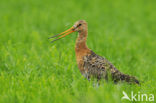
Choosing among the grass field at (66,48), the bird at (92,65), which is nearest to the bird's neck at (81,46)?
the bird at (92,65)

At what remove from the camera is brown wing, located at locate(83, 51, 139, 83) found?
20.6 feet

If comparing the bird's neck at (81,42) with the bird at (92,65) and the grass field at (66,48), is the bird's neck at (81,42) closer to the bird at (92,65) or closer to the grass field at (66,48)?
the bird at (92,65)

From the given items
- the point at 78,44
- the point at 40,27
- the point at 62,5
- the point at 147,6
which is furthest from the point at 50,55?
the point at 147,6

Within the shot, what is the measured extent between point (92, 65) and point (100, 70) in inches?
8.3

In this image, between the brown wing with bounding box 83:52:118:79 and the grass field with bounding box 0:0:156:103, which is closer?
the grass field with bounding box 0:0:156:103

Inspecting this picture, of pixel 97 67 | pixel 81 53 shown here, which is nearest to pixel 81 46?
pixel 81 53

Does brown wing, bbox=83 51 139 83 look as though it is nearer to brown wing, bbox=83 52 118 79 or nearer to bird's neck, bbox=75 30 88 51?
brown wing, bbox=83 52 118 79

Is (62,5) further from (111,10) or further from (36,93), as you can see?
(36,93)

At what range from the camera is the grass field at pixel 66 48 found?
18.2 ft

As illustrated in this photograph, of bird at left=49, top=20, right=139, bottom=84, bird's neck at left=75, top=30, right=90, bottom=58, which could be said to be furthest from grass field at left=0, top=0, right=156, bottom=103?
bird's neck at left=75, top=30, right=90, bottom=58

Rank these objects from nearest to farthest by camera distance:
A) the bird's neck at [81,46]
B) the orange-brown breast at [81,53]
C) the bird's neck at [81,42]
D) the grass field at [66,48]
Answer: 1. the grass field at [66,48]
2. the orange-brown breast at [81,53]
3. the bird's neck at [81,46]
4. the bird's neck at [81,42]

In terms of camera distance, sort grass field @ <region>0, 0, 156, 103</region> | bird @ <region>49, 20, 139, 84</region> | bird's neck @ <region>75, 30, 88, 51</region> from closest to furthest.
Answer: grass field @ <region>0, 0, 156, 103</region> → bird @ <region>49, 20, 139, 84</region> → bird's neck @ <region>75, 30, 88, 51</region>

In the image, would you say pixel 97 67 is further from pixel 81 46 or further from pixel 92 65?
pixel 81 46

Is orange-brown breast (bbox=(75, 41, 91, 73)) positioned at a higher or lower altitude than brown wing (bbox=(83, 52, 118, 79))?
higher
